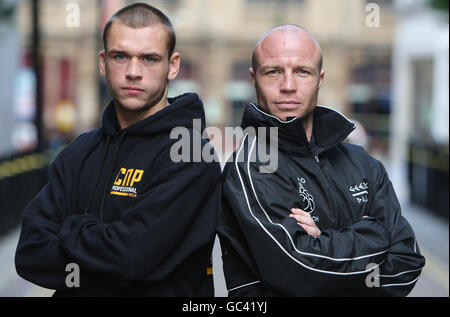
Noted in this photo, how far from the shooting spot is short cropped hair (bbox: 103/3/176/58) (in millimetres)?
3049

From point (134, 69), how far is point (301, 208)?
2.84ft

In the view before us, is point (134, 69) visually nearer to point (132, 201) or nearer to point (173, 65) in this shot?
point (173, 65)

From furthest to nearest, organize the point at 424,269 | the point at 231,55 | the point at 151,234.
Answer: the point at 231,55, the point at 424,269, the point at 151,234

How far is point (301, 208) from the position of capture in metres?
3.14

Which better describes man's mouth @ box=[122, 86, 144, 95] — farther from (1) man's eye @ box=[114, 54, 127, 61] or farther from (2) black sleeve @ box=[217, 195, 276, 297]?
(2) black sleeve @ box=[217, 195, 276, 297]

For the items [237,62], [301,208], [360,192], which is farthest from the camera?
[237,62]

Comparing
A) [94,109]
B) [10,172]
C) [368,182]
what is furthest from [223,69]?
[368,182]

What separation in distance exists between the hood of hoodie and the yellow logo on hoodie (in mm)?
174

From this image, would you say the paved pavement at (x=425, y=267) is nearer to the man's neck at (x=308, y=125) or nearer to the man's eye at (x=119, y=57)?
the man's neck at (x=308, y=125)

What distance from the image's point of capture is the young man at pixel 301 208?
2990 mm

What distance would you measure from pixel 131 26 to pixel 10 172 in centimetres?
916

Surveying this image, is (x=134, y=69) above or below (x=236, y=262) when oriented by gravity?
above

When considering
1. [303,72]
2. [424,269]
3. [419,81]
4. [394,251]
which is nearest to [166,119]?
[303,72]
